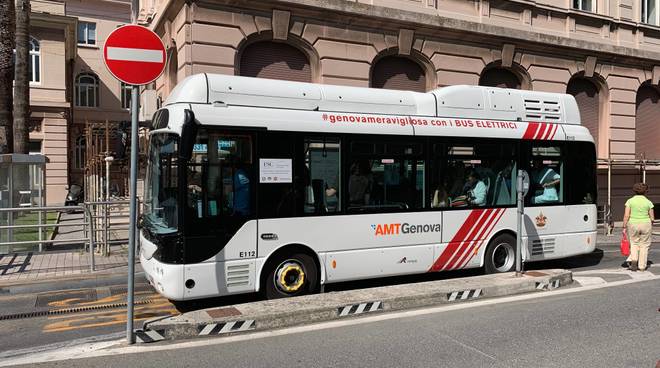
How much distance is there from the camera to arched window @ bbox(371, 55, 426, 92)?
50.2 feet

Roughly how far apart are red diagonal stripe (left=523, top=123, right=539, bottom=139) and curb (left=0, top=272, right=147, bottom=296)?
7.06 meters

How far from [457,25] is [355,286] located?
34.2 ft

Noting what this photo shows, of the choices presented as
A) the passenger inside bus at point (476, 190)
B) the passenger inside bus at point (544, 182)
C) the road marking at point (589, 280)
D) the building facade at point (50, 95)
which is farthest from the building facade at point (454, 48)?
the building facade at point (50, 95)

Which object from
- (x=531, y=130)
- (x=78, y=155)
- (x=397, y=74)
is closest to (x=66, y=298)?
(x=531, y=130)

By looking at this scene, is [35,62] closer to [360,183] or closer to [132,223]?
[360,183]

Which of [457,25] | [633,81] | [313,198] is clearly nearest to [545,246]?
[313,198]

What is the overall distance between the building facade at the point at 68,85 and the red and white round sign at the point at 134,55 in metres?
19.7

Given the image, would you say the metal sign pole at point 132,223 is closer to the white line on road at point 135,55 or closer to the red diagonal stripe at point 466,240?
the white line on road at point 135,55

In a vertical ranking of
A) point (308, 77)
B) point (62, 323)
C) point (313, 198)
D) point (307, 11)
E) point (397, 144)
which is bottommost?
point (62, 323)

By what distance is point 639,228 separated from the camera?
941 centimetres

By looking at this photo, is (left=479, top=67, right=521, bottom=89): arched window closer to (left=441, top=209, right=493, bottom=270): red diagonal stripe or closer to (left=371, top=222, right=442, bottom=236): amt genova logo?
(left=441, top=209, right=493, bottom=270): red diagonal stripe

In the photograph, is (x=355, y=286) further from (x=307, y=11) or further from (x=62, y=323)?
(x=307, y=11)

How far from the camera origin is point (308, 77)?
14219 millimetres

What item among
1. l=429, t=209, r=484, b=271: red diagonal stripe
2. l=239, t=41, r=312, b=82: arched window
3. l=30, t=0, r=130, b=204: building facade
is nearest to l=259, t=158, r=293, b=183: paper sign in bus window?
l=429, t=209, r=484, b=271: red diagonal stripe
